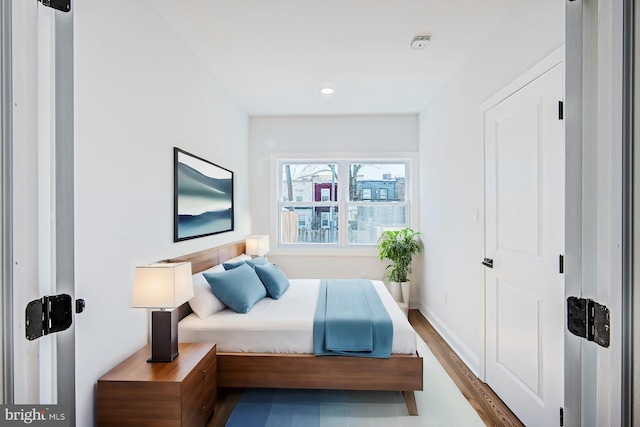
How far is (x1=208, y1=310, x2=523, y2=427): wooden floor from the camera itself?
80.3 inches

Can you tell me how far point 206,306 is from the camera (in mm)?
2332

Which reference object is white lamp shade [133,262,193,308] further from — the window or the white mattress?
the window

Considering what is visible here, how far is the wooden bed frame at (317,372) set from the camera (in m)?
2.12

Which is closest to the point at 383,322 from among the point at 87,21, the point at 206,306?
the point at 206,306

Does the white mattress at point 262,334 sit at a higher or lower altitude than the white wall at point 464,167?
lower

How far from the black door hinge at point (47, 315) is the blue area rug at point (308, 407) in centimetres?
145

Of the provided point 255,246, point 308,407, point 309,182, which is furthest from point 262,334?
point 309,182

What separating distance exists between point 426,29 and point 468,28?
0.30 metres

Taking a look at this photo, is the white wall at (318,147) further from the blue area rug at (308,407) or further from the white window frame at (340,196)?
the blue area rug at (308,407)

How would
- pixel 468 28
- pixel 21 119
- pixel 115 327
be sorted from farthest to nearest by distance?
pixel 468 28 < pixel 115 327 < pixel 21 119

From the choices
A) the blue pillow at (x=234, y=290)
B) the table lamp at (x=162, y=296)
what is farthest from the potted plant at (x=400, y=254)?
the table lamp at (x=162, y=296)

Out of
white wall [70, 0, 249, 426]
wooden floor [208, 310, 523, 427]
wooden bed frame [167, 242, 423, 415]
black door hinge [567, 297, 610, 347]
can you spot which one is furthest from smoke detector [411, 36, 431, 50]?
wooden floor [208, 310, 523, 427]

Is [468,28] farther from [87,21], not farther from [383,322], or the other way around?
[87,21]

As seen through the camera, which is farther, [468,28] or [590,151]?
[468,28]
